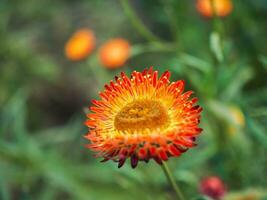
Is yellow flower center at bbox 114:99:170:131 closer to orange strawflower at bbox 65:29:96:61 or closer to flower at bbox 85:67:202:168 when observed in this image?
flower at bbox 85:67:202:168

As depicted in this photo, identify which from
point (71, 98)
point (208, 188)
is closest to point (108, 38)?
point (71, 98)

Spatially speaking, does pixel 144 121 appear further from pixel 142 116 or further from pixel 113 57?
pixel 113 57

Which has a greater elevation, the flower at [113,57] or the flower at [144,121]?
the flower at [113,57]

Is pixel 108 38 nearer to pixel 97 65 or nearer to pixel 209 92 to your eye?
pixel 97 65

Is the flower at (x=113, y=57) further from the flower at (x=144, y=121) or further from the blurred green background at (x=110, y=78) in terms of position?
the flower at (x=144, y=121)

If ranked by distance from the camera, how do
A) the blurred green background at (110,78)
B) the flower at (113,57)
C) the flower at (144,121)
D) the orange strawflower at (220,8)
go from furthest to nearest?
the flower at (113,57), the orange strawflower at (220,8), the blurred green background at (110,78), the flower at (144,121)

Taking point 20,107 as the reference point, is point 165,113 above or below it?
below

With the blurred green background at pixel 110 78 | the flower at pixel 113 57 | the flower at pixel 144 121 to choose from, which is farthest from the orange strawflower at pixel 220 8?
the flower at pixel 144 121
